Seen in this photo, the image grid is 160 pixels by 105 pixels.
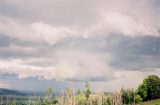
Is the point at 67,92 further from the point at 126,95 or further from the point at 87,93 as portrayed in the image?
the point at 126,95

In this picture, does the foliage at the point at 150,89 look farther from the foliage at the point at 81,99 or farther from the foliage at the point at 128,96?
the foliage at the point at 81,99

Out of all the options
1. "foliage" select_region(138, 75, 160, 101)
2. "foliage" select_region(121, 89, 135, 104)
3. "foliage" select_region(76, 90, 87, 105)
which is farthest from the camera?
"foliage" select_region(138, 75, 160, 101)

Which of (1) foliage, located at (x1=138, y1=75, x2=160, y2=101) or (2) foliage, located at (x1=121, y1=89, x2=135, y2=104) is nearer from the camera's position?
(2) foliage, located at (x1=121, y1=89, x2=135, y2=104)

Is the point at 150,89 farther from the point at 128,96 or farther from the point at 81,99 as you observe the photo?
the point at 81,99

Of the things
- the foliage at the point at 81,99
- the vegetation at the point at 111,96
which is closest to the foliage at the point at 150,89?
the vegetation at the point at 111,96

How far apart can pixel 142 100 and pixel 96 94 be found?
26318 mm

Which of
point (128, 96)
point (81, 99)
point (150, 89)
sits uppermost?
point (150, 89)

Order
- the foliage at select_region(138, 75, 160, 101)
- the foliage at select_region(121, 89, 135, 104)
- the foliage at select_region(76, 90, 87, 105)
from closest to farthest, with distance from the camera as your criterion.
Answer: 1. the foliage at select_region(76, 90, 87, 105)
2. the foliage at select_region(121, 89, 135, 104)
3. the foliage at select_region(138, 75, 160, 101)

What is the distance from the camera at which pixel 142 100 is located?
169 metres

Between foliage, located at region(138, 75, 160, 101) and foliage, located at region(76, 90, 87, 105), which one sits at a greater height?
foliage, located at region(138, 75, 160, 101)

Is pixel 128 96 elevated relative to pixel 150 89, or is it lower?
lower

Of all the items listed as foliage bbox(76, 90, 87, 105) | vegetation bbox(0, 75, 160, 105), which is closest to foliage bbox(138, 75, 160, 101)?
vegetation bbox(0, 75, 160, 105)

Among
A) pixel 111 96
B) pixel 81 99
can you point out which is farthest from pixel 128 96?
pixel 81 99

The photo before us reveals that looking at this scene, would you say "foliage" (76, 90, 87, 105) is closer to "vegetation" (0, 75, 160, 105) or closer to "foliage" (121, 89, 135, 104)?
"vegetation" (0, 75, 160, 105)
